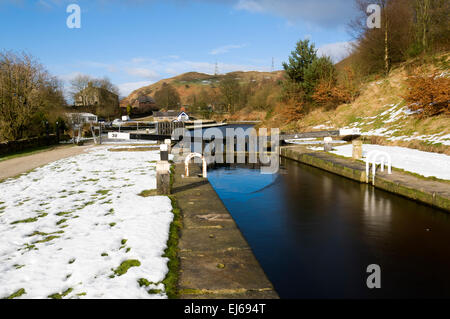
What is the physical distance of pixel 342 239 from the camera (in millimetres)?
5793

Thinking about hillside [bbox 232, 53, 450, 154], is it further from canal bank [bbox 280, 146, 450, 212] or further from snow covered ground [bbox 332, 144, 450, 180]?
canal bank [bbox 280, 146, 450, 212]

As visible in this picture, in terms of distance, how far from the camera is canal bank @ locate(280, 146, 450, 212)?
22.6 feet

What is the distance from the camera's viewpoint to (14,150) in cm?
1998

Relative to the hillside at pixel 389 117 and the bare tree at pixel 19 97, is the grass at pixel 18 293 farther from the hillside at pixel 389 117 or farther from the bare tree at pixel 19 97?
the bare tree at pixel 19 97

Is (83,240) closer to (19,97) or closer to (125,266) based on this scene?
(125,266)

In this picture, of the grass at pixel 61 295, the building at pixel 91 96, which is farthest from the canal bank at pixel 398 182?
the building at pixel 91 96

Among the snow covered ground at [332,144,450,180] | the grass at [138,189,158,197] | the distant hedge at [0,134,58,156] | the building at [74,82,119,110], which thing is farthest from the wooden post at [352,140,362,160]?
the building at [74,82,119,110]

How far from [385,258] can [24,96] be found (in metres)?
25.9

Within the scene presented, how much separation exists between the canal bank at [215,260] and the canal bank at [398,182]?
4807 millimetres

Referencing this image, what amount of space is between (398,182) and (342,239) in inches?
135

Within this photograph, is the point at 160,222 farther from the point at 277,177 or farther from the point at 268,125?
the point at 268,125

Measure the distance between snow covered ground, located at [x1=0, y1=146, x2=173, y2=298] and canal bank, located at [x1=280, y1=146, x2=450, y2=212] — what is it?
5.87 meters

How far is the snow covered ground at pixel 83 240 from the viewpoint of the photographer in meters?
3.45

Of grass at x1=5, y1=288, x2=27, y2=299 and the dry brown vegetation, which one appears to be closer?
grass at x1=5, y1=288, x2=27, y2=299
